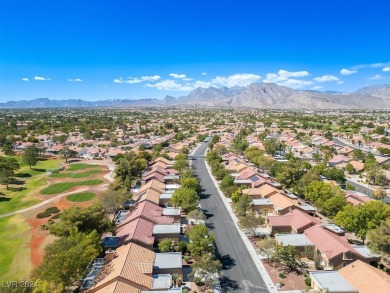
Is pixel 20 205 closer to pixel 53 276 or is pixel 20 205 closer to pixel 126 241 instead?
pixel 126 241

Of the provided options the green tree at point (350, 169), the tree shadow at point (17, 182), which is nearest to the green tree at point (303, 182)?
the green tree at point (350, 169)

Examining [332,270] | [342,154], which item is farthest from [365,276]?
[342,154]

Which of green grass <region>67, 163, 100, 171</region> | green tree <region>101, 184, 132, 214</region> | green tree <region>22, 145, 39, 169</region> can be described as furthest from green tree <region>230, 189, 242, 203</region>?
green tree <region>22, 145, 39, 169</region>

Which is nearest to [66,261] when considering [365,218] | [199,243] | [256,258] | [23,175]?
[199,243]

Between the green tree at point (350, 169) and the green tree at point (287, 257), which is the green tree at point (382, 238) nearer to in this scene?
the green tree at point (287, 257)

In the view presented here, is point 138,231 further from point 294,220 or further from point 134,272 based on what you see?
→ point 294,220

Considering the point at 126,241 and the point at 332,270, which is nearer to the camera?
the point at 332,270

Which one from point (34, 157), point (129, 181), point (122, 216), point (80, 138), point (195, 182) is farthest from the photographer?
point (80, 138)
